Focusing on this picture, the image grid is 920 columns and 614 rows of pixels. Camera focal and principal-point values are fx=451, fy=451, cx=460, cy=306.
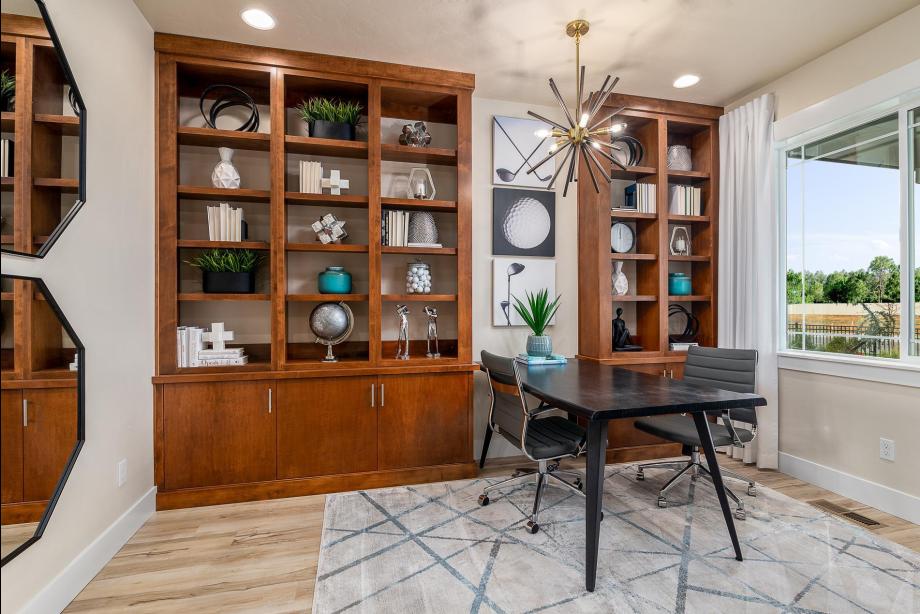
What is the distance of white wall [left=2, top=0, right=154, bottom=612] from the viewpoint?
1.72m

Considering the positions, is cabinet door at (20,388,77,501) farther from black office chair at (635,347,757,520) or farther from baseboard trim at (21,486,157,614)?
black office chair at (635,347,757,520)

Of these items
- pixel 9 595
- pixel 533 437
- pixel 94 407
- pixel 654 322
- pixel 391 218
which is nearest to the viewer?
pixel 9 595

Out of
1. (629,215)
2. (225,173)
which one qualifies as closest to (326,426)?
(225,173)

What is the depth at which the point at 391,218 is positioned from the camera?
119 inches

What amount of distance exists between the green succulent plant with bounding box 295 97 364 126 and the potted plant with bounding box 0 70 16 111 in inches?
64.8

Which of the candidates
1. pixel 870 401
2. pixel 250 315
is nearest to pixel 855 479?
pixel 870 401

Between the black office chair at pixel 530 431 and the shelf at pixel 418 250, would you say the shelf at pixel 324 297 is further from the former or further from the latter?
the black office chair at pixel 530 431

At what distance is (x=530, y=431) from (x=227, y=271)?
2.03 metres

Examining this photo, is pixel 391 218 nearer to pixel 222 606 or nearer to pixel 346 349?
pixel 346 349

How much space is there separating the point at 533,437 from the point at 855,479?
2.00 meters

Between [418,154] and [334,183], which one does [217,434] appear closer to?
[334,183]

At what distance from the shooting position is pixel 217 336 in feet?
9.07

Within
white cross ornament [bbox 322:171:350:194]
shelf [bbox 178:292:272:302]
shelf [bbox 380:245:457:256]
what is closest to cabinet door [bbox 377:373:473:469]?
shelf [bbox 380:245:457:256]

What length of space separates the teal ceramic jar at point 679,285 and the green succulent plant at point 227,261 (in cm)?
312
